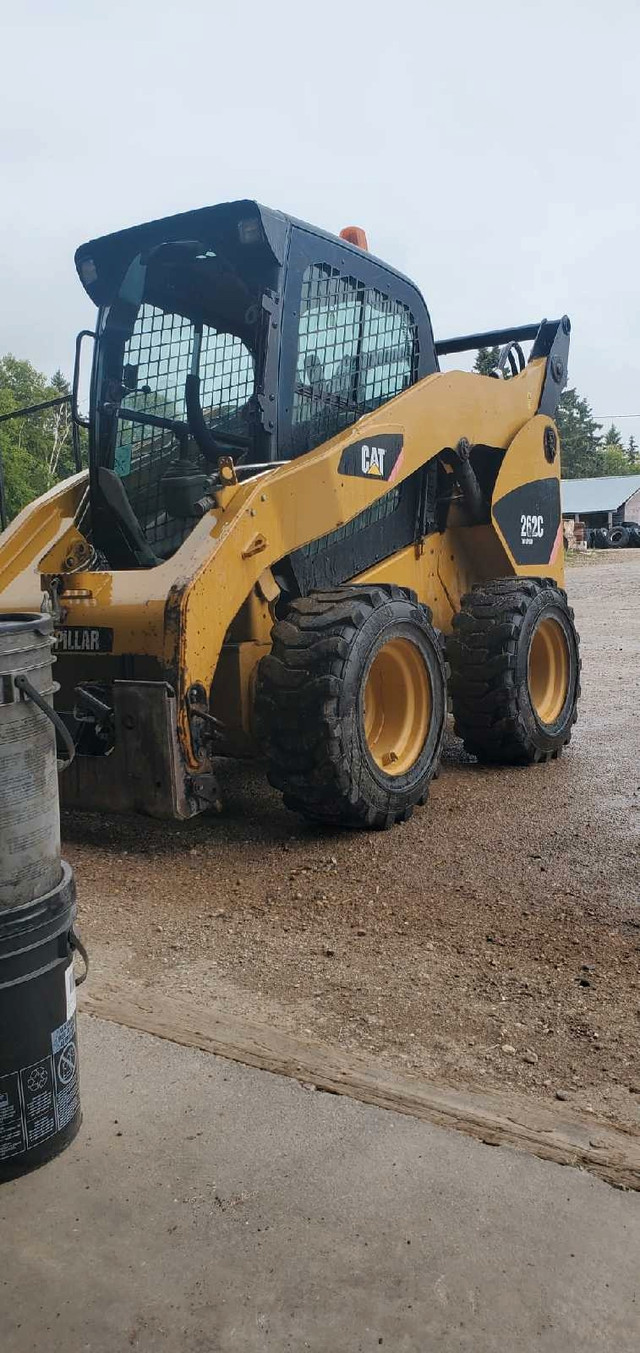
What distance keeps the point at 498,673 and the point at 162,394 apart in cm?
234

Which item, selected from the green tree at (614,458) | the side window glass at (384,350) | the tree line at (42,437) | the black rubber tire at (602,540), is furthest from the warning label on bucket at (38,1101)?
the green tree at (614,458)

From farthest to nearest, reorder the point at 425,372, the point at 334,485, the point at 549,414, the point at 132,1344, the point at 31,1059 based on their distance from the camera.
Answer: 1. the point at 549,414
2. the point at 425,372
3. the point at 334,485
4. the point at 31,1059
5. the point at 132,1344

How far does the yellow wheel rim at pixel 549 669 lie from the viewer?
6.72 meters

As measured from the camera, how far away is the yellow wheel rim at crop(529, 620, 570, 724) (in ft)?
22.0

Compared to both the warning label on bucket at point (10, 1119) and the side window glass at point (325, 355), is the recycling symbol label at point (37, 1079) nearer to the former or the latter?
the warning label on bucket at point (10, 1119)

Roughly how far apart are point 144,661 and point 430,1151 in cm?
247

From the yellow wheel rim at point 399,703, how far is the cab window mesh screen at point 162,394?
124cm

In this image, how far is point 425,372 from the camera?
20.6 feet

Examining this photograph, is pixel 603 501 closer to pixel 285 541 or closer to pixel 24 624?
pixel 285 541

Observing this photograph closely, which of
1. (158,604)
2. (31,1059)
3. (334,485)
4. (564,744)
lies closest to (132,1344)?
(31,1059)

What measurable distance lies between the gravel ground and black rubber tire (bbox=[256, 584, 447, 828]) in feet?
0.70

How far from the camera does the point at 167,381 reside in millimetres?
5582

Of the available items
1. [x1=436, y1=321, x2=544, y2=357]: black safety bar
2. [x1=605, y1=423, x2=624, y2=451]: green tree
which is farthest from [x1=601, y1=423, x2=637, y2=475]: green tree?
[x1=436, y1=321, x2=544, y2=357]: black safety bar

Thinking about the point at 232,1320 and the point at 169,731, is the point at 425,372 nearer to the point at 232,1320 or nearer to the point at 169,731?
the point at 169,731
